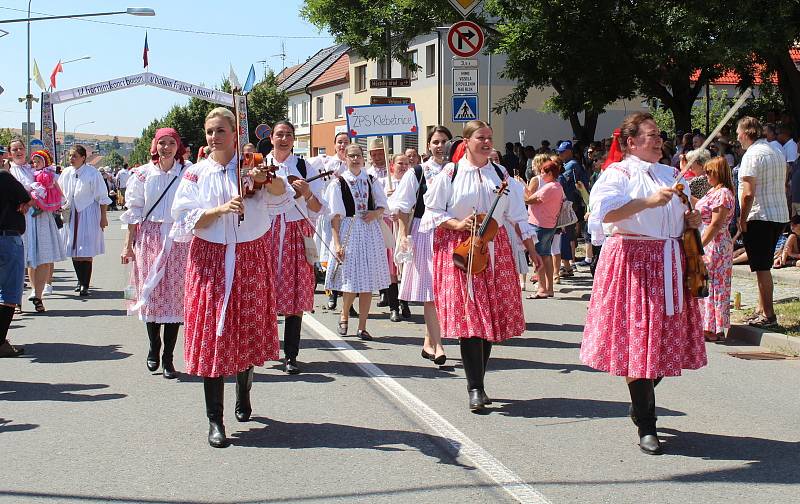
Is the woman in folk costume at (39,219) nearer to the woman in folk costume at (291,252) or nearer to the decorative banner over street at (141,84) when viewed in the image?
the woman in folk costume at (291,252)

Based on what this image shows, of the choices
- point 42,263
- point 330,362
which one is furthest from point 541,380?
point 42,263

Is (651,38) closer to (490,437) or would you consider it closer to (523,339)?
(523,339)

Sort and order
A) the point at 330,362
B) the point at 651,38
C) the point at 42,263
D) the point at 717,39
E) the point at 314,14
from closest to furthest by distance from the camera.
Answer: the point at 330,362
the point at 42,263
the point at 717,39
the point at 651,38
the point at 314,14

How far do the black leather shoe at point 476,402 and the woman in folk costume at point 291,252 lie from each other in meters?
2.01

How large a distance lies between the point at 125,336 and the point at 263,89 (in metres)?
56.7

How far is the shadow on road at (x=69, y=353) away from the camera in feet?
30.1

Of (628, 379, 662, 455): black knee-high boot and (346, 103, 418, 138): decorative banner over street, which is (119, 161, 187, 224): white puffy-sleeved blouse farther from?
(346, 103, 418, 138): decorative banner over street

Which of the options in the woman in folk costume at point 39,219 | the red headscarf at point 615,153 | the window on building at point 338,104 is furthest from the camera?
the window on building at point 338,104

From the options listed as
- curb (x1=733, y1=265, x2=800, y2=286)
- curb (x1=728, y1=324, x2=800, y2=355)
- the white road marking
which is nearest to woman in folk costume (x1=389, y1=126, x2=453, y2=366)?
the white road marking

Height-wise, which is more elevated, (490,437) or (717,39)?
(717,39)

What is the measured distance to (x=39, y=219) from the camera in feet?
43.2

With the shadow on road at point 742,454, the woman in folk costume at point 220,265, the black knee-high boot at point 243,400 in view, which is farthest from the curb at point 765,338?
the woman in folk costume at point 220,265

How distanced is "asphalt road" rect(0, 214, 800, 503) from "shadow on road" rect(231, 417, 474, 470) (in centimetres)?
2

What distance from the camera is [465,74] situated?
15.6m
